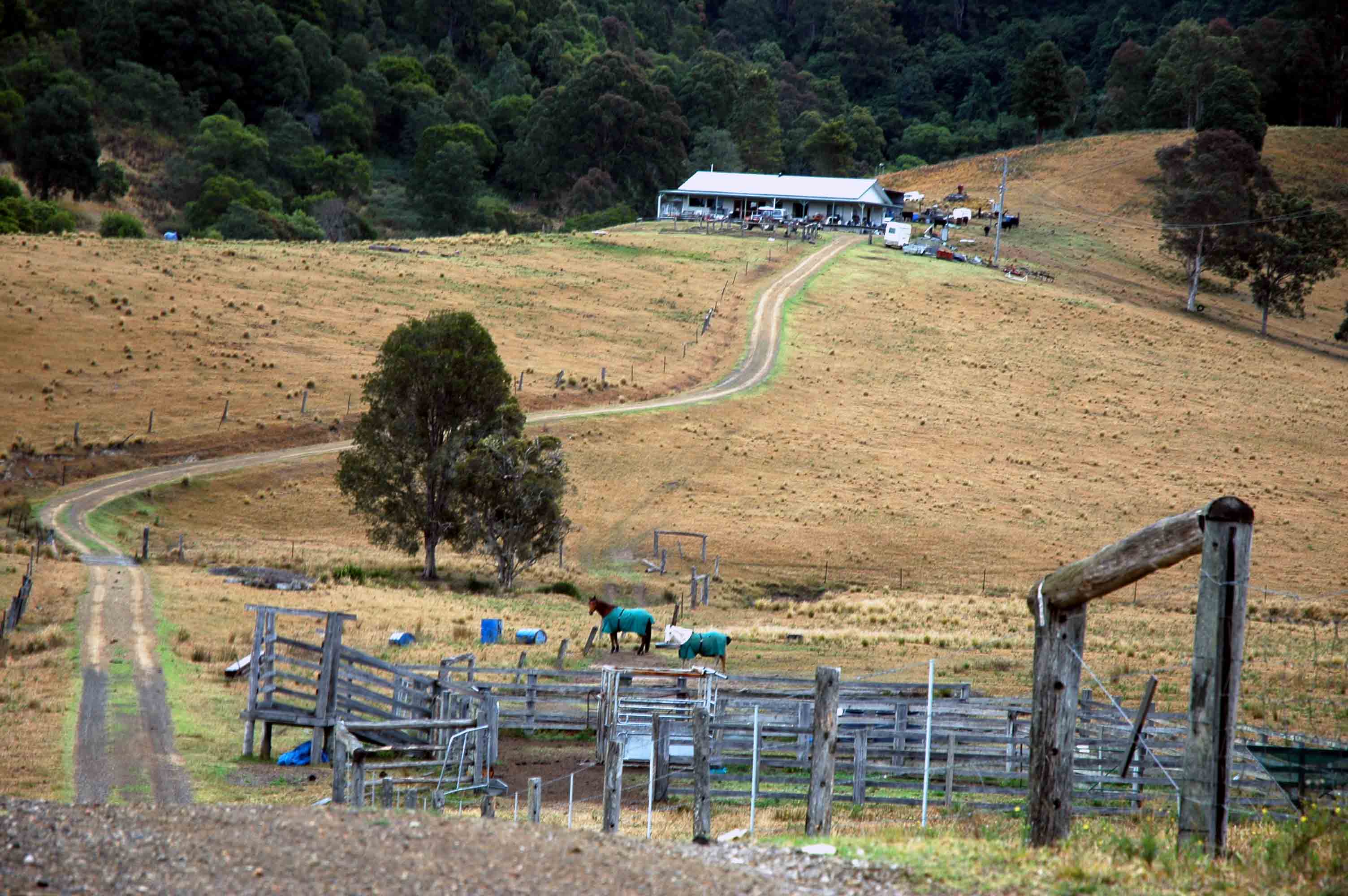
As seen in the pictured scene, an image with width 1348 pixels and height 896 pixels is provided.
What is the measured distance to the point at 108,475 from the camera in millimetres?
53719

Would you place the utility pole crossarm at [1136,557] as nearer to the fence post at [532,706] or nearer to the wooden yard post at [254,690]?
the fence post at [532,706]

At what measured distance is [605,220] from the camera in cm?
13275

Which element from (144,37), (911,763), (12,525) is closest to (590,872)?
(911,763)

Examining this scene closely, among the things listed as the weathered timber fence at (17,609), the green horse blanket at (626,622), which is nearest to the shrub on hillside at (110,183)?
the weathered timber fence at (17,609)

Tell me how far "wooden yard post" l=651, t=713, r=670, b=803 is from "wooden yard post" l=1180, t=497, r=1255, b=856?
9048 mm

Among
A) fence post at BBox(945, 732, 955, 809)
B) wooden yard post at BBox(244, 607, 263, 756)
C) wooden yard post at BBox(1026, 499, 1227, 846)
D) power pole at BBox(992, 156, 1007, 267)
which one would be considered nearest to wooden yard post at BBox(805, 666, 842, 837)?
wooden yard post at BBox(1026, 499, 1227, 846)

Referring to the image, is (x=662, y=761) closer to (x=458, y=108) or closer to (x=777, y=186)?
(x=777, y=186)

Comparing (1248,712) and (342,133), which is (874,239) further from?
(1248,712)

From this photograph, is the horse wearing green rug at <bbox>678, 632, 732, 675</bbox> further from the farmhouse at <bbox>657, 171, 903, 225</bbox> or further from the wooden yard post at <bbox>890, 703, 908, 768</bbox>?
the farmhouse at <bbox>657, 171, 903, 225</bbox>

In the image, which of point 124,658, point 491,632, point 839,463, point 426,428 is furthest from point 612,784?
point 839,463

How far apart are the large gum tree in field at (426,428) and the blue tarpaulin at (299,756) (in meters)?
24.6

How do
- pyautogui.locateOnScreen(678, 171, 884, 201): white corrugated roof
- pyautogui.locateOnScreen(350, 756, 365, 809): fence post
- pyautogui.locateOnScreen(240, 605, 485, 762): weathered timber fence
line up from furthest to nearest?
1. pyautogui.locateOnScreen(678, 171, 884, 201): white corrugated roof
2. pyautogui.locateOnScreen(240, 605, 485, 762): weathered timber fence
3. pyautogui.locateOnScreen(350, 756, 365, 809): fence post

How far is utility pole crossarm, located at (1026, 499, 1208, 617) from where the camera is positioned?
9.62m

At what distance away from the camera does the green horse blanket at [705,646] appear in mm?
27906
